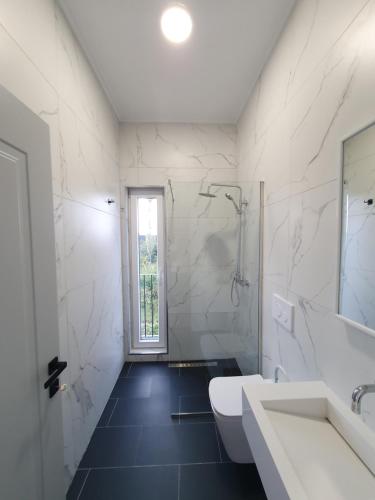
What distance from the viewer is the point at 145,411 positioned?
1.93 m

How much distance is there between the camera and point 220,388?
156 cm

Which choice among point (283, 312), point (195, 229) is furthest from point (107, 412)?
point (195, 229)

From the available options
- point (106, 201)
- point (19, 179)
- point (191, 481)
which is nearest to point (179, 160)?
point (106, 201)

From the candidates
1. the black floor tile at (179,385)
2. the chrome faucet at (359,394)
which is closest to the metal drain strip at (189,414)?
the black floor tile at (179,385)

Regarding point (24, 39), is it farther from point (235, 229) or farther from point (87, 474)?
point (87, 474)

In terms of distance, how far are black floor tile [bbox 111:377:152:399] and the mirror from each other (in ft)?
6.53

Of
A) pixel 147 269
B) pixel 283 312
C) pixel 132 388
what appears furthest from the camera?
pixel 147 269

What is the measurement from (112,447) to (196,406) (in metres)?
0.73

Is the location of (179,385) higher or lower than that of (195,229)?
lower

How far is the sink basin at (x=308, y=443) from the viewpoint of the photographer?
665 millimetres

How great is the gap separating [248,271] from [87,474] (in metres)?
1.85

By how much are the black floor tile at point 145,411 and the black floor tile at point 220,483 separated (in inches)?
17.8

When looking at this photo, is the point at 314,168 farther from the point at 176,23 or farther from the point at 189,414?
the point at 189,414

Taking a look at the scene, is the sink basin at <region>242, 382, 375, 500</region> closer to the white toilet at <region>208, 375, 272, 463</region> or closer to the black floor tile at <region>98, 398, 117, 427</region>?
the white toilet at <region>208, 375, 272, 463</region>
